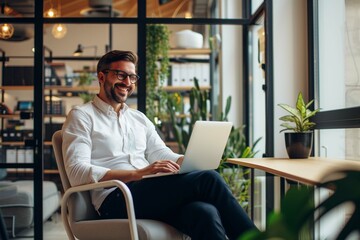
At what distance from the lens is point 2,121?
3885 millimetres

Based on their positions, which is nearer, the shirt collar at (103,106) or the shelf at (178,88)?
the shirt collar at (103,106)

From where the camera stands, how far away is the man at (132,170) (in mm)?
1946

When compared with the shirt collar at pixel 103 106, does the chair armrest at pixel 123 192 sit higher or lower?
lower

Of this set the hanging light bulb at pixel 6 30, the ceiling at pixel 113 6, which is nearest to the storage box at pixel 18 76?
the hanging light bulb at pixel 6 30

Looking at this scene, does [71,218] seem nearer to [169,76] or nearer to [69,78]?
[169,76]

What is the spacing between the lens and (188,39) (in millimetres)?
4980

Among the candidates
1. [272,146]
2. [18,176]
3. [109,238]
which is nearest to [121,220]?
A: [109,238]

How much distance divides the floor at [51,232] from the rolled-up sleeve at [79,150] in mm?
1793

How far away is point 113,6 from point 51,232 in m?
1.84

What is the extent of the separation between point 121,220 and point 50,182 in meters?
2.21

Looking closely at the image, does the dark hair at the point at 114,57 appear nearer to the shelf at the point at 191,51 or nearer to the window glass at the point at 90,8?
the window glass at the point at 90,8

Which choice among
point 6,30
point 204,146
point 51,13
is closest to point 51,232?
point 6,30

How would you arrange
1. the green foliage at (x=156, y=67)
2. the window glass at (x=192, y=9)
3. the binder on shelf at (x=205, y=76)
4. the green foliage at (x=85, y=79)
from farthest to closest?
the green foliage at (x=85, y=79) < the binder on shelf at (x=205, y=76) < the green foliage at (x=156, y=67) < the window glass at (x=192, y=9)

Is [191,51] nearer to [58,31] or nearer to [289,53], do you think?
[58,31]
